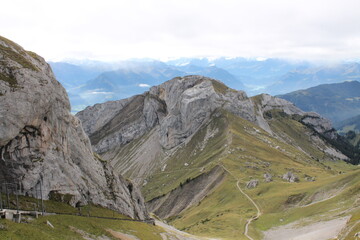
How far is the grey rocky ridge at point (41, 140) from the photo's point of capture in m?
59.1

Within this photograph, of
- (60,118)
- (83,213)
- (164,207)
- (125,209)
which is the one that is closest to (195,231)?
(125,209)

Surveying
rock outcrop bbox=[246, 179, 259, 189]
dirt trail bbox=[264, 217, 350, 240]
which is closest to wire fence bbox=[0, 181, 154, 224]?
dirt trail bbox=[264, 217, 350, 240]

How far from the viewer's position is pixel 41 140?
2586 inches

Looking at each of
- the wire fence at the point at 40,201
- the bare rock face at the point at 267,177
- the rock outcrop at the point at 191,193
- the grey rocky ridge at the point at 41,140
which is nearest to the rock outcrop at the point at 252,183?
the bare rock face at the point at 267,177

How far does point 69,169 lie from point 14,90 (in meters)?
20.1

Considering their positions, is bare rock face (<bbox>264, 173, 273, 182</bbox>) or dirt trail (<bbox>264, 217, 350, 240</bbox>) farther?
bare rock face (<bbox>264, 173, 273, 182</bbox>)

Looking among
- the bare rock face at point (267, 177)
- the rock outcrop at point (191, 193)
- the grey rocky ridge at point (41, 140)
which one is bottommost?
the rock outcrop at point (191, 193)

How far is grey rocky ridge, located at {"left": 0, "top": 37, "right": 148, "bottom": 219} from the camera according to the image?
194 ft

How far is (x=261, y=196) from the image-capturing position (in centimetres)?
13675

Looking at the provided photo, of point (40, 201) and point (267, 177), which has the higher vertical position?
point (40, 201)

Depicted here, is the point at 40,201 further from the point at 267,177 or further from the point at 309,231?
the point at 267,177

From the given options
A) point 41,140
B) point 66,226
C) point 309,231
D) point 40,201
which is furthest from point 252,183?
point 66,226

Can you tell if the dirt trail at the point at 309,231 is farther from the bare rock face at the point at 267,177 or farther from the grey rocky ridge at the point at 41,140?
the bare rock face at the point at 267,177

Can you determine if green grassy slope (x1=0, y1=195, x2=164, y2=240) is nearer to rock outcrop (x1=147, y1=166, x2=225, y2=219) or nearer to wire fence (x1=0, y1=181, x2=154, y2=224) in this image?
wire fence (x1=0, y1=181, x2=154, y2=224)
